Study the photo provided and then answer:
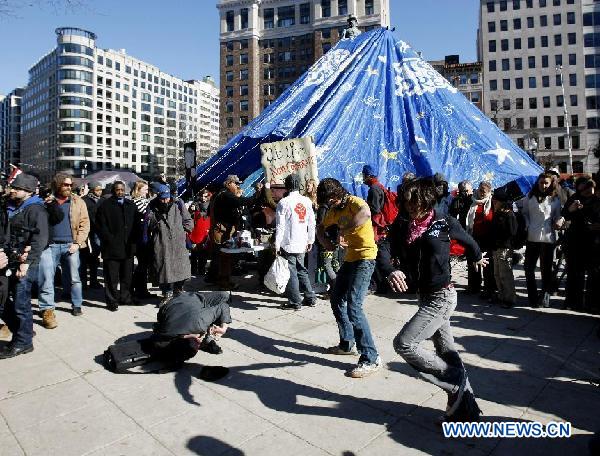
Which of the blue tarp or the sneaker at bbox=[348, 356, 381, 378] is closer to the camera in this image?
the sneaker at bbox=[348, 356, 381, 378]

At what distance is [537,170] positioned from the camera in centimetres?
1256

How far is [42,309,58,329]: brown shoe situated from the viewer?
6.19 m

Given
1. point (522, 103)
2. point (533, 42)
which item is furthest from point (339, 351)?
point (533, 42)

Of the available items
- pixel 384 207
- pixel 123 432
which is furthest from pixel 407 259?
pixel 384 207

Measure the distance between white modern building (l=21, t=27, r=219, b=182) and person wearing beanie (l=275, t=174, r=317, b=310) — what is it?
99.3m

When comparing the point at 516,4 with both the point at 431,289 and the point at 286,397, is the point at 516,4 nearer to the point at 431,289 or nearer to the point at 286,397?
the point at 431,289

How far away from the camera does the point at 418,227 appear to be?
355cm

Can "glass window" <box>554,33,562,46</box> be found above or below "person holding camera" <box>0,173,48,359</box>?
above

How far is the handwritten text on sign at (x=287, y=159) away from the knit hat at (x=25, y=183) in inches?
203

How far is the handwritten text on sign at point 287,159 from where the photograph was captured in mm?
9961

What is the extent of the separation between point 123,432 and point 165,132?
140 m

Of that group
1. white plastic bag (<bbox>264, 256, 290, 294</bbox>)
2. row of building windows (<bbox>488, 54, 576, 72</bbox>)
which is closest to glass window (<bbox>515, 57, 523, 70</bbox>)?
row of building windows (<bbox>488, 54, 576, 72</bbox>)

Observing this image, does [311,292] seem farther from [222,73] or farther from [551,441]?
[222,73]

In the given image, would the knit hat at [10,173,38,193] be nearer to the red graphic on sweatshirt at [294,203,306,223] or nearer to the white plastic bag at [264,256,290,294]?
the white plastic bag at [264,256,290,294]
